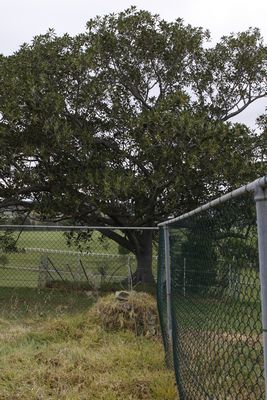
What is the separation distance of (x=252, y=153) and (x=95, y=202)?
4.07 metres

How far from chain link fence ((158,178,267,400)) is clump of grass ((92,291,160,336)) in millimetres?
1919

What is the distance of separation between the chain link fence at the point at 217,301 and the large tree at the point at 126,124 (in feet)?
20.1

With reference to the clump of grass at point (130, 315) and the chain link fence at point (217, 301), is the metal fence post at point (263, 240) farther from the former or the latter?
the clump of grass at point (130, 315)

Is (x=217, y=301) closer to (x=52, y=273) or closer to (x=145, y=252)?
(x=52, y=273)

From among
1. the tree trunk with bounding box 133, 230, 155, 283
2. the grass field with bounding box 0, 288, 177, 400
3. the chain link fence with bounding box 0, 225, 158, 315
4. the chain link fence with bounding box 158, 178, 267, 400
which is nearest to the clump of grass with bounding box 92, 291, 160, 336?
the grass field with bounding box 0, 288, 177, 400

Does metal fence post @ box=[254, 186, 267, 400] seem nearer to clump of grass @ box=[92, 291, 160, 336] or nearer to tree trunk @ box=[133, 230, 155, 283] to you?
clump of grass @ box=[92, 291, 160, 336]

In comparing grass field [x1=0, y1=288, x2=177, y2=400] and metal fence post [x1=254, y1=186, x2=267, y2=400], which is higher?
metal fence post [x1=254, y1=186, x2=267, y2=400]

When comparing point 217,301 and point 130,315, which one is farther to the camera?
point 130,315

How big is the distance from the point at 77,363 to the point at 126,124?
754cm

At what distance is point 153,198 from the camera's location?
11922 millimetres

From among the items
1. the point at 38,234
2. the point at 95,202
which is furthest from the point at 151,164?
the point at 38,234

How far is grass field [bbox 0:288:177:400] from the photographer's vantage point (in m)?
4.35

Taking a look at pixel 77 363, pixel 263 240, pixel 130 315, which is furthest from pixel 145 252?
pixel 263 240

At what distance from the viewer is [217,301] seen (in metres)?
2.73
